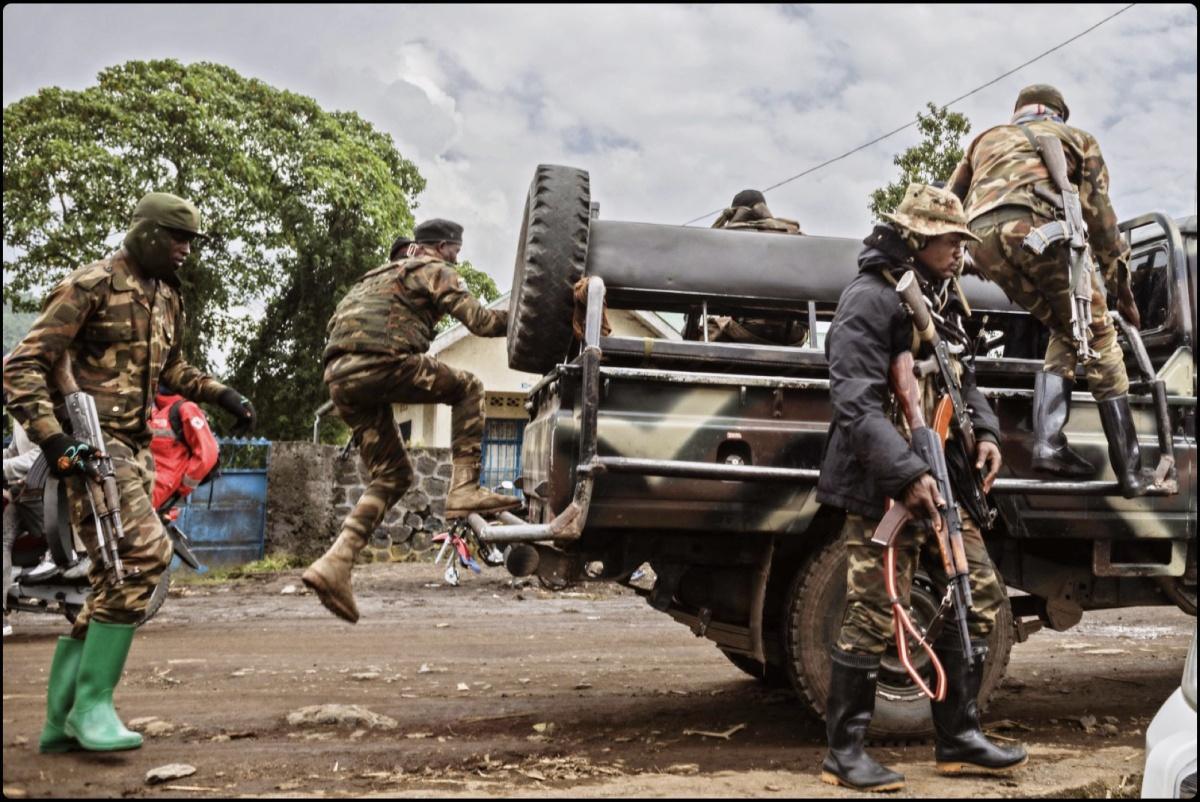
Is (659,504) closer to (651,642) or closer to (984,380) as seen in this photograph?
(984,380)

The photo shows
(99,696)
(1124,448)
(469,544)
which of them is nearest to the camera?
(99,696)

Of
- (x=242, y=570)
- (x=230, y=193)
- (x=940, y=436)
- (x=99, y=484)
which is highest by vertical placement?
(x=230, y=193)

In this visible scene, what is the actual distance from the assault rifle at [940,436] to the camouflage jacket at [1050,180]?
1.16 m

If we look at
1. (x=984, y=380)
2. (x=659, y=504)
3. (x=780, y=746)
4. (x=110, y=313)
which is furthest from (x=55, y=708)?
(x=984, y=380)

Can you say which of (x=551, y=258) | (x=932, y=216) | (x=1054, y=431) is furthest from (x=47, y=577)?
(x=1054, y=431)

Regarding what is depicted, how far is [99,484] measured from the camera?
4.25m

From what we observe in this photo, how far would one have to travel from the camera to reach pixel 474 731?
4.95 m

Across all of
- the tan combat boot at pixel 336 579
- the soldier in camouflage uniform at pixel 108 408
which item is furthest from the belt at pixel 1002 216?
the soldier in camouflage uniform at pixel 108 408

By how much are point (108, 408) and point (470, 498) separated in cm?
160

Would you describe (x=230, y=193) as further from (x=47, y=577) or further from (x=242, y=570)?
(x=47, y=577)

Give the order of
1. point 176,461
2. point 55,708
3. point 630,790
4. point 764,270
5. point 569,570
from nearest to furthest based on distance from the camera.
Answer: point 630,790 < point 55,708 < point 569,570 < point 764,270 < point 176,461

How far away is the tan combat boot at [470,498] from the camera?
5.18 m

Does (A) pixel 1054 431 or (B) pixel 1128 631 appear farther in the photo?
(B) pixel 1128 631

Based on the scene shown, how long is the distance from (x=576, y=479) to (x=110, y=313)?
6.46ft
